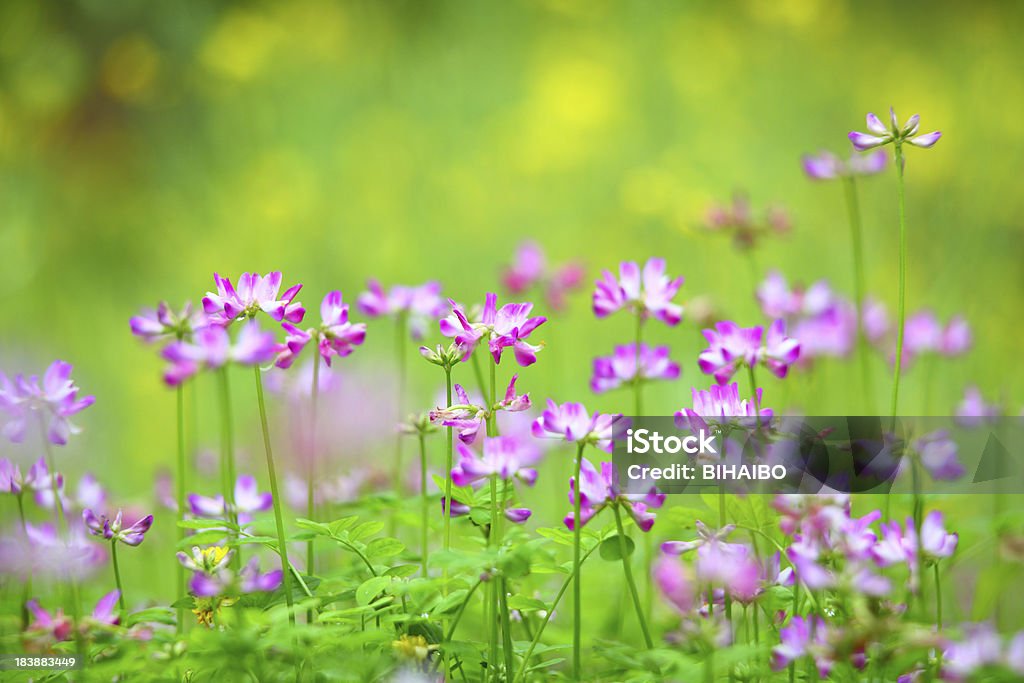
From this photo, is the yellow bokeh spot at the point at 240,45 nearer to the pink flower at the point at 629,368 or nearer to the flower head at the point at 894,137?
the pink flower at the point at 629,368

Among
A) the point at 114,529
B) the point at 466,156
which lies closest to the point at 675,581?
the point at 114,529

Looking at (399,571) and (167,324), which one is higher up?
(167,324)

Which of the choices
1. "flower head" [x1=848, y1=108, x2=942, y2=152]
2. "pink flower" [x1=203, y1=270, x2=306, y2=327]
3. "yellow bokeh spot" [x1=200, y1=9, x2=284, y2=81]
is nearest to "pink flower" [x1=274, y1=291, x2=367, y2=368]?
"pink flower" [x1=203, y1=270, x2=306, y2=327]

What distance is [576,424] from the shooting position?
0.85 meters

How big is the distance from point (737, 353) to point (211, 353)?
1.67 feet

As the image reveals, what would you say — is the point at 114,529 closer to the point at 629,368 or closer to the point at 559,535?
the point at 559,535

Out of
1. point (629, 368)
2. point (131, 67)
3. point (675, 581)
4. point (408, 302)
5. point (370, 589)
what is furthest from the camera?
point (131, 67)

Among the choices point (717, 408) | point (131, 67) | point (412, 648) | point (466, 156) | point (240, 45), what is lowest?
point (412, 648)

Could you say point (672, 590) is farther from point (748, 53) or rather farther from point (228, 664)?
point (748, 53)

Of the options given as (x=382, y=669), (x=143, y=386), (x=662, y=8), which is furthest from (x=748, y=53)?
(x=382, y=669)

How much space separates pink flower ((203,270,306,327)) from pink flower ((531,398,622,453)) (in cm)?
25

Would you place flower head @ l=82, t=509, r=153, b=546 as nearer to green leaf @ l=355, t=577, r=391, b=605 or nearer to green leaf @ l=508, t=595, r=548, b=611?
green leaf @ l=355, t=577, r=391, b=605

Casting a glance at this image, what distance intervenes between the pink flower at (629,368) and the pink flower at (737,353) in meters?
0.09

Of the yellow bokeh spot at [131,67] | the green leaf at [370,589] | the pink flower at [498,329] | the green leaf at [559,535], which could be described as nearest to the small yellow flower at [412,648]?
the green leaf at [370,589]
